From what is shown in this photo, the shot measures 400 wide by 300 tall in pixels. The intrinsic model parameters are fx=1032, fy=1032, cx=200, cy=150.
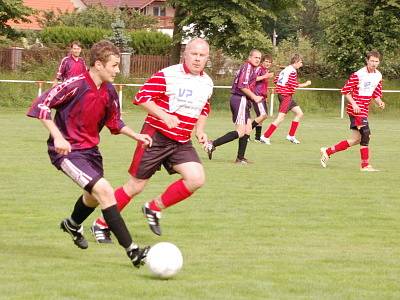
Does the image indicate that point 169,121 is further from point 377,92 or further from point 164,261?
point 377,92

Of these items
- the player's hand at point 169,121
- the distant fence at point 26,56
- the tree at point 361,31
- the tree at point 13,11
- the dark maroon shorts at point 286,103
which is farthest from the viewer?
the distant fence at point 26,56

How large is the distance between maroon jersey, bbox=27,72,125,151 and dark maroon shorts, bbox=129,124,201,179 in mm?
964

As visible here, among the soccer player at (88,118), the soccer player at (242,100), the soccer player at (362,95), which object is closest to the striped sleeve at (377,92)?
the soccer player at (362,95)

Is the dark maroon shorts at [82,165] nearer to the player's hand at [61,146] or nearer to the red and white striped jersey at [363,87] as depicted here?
the player's hand at [61,146]

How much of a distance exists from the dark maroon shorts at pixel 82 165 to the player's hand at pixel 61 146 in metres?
0.29

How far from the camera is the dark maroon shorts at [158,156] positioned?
8.99 meters

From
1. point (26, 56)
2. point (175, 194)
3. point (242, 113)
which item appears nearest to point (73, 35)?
point (26, 56)

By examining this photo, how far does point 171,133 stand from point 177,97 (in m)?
0.32

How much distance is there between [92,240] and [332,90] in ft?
98.4

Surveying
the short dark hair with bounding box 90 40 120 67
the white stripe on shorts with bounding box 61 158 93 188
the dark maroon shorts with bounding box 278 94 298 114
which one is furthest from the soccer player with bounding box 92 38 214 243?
the dark maroon shorts with bounding box 278 94 298 114

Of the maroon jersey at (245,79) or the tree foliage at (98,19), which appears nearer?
the maroon jersey at (245,79)

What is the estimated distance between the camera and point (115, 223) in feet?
24.7

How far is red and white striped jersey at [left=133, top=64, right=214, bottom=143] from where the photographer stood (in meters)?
9.03

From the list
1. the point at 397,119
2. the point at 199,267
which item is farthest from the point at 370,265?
the point at 397,119
